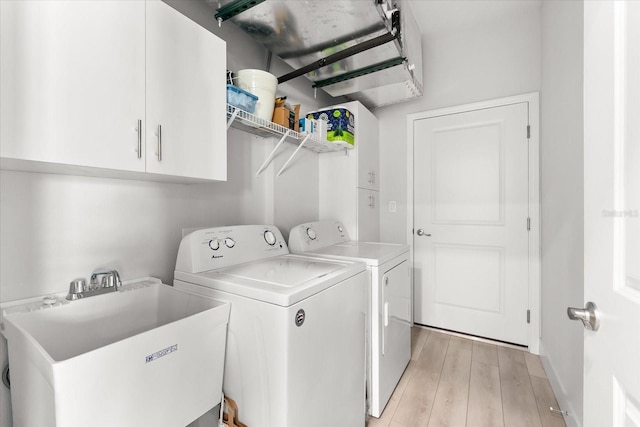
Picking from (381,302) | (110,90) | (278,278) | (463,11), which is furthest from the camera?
(463,11)

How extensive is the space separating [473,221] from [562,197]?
2.94ft

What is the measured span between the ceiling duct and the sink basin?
151 cm

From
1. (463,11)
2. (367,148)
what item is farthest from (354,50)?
(463,11)

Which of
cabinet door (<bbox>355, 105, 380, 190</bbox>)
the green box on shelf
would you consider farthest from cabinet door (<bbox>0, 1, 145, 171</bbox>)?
cabinet door (<bbox>355, 105, 380, 190</bbox>)

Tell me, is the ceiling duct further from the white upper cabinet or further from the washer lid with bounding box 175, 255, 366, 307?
the washer lid with bounding box 175, 255, 366, 307

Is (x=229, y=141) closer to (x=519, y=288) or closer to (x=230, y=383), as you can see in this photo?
(x=230, y=383)

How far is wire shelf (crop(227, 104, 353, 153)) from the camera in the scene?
137 cm

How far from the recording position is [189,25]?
1093mm

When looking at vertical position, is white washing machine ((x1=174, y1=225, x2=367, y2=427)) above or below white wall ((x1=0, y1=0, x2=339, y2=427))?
below

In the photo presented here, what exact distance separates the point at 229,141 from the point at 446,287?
7.86 feet

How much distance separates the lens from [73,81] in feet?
2.56

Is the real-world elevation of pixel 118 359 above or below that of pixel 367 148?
below

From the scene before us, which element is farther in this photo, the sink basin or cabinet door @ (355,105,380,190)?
cabinet door @ (355,105,380,190)

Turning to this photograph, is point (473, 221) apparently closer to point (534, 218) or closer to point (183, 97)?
point (534, 218)
